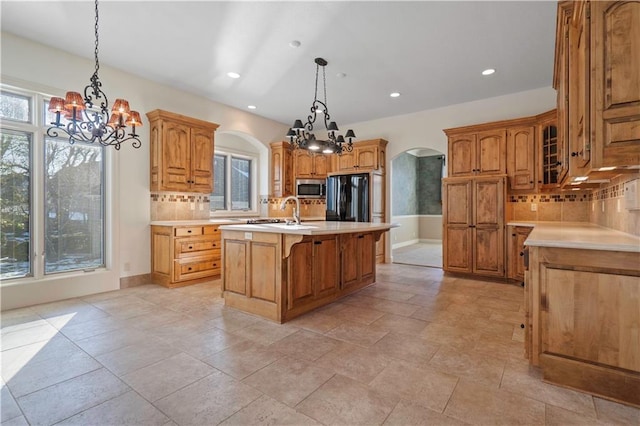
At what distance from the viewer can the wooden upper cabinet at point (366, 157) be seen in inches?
237

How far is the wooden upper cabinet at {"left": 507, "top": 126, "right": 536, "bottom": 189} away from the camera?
4.47 metres

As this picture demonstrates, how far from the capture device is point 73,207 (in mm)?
3924

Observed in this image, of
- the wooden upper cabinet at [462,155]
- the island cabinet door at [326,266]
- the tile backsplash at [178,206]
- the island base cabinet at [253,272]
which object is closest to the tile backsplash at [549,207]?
the wooden upper cabinet at [462,155]

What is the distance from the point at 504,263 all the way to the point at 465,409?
350 cm

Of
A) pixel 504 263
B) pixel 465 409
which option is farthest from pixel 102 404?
pixel 504 263

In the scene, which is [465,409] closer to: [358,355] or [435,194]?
[358,355]

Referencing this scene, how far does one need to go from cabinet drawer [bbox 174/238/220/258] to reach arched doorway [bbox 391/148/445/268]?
5.10m

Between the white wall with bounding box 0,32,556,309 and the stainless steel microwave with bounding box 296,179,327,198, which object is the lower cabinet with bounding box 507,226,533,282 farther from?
the stainless steel microwave with bounding box 296,179,327,198

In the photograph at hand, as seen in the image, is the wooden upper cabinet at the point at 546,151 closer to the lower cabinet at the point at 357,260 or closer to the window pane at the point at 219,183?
the lower cabinet at the point at 357,260

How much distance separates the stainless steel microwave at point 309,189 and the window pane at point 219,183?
5.13 ft

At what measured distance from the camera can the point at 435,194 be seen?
993 centimetres

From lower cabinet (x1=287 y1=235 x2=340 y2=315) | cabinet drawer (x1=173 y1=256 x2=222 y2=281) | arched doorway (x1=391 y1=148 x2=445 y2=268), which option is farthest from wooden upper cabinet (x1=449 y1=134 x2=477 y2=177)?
cabinet drawer (x1=173 y1=256 x2=222 y2=281)

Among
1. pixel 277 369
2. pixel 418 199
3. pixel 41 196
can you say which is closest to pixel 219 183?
pixel 41 196

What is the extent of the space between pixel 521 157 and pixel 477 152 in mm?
603
